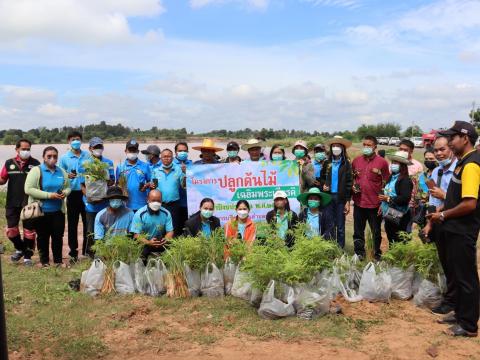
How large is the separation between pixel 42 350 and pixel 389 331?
137 inches

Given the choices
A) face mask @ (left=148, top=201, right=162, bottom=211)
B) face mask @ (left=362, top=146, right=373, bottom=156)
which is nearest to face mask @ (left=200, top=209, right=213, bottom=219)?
face mask @ (left=148, top=201, right=162, bottom=211)

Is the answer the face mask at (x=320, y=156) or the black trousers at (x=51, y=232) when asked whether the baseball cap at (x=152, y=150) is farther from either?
the face mask at (x=320, y=156)

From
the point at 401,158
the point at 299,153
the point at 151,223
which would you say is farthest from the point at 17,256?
the point at 401,158

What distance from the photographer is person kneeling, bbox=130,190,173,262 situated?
20.2 feet

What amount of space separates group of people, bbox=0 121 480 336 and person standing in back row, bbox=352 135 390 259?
0.05 feet

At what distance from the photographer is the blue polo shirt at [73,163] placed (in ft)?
23.4

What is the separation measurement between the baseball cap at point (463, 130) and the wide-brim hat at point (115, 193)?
13.8 feet

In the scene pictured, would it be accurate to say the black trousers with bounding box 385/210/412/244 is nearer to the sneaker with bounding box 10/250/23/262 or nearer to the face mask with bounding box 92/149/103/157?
the face mask with bounding box 92/149/103/157

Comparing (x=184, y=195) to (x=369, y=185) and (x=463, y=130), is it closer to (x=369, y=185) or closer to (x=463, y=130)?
(x=369, y=185)

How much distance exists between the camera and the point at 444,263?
489 centimetres

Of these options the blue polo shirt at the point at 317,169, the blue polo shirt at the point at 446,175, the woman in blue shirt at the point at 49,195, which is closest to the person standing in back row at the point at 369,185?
the blue polo shirt at the point at 317,169

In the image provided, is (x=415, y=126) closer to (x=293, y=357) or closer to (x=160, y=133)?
(x=160, y=133)

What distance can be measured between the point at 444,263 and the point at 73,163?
552 centimetres

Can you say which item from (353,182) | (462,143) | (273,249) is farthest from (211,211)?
(462,143)
